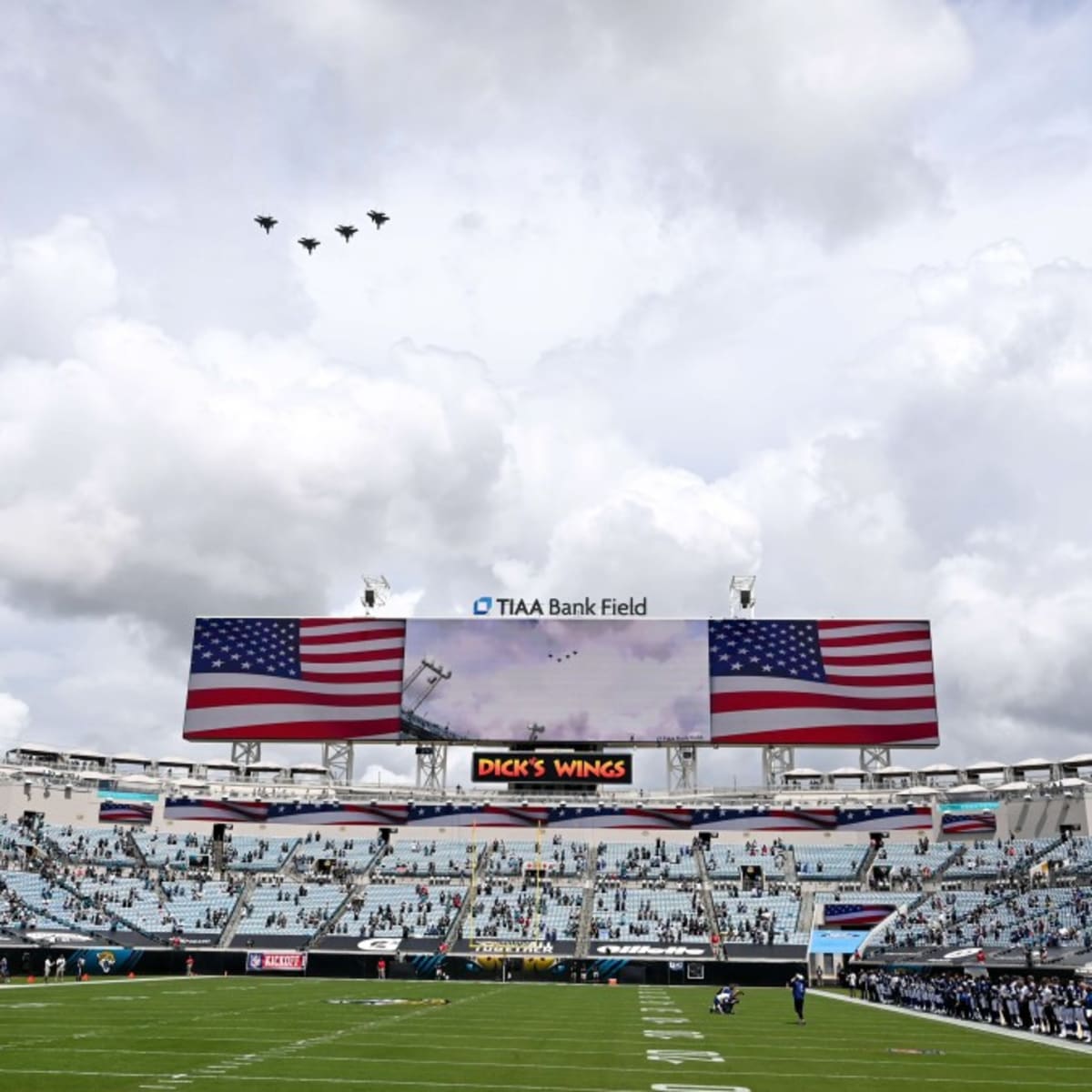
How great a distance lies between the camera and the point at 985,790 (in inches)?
2798

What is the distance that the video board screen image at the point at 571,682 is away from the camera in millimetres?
68938

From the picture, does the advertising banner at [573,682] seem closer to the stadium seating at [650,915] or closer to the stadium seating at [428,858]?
the stadium seating at [428,858]

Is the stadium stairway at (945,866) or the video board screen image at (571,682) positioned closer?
the stadium stairway at (945,866)

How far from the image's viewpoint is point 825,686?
68.9 metres

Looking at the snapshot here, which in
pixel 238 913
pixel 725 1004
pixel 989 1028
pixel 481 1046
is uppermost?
pixel 238 913

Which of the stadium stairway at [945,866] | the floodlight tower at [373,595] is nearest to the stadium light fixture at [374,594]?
the floodlight tower at [373,595]

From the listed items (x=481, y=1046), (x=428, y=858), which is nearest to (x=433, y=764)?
(x=428, y=858)

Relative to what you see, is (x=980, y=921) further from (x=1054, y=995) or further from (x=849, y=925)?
(x=1054, y=995)

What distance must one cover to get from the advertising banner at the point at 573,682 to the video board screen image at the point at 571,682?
0.26 feet

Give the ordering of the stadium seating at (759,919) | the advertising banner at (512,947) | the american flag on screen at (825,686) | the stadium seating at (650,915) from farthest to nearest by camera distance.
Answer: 1. the american flag on screen at (825,686)
2. the stadium seating at (650,915)
3. the stadium seating at (759,919)
4. the advertising banner at (512,947)

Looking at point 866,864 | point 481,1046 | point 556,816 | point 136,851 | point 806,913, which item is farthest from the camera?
point 556,816

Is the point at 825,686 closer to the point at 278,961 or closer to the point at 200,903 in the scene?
the point at 278,961

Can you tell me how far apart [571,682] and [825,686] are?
50.6 feet

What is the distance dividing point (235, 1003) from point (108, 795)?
144 feet
